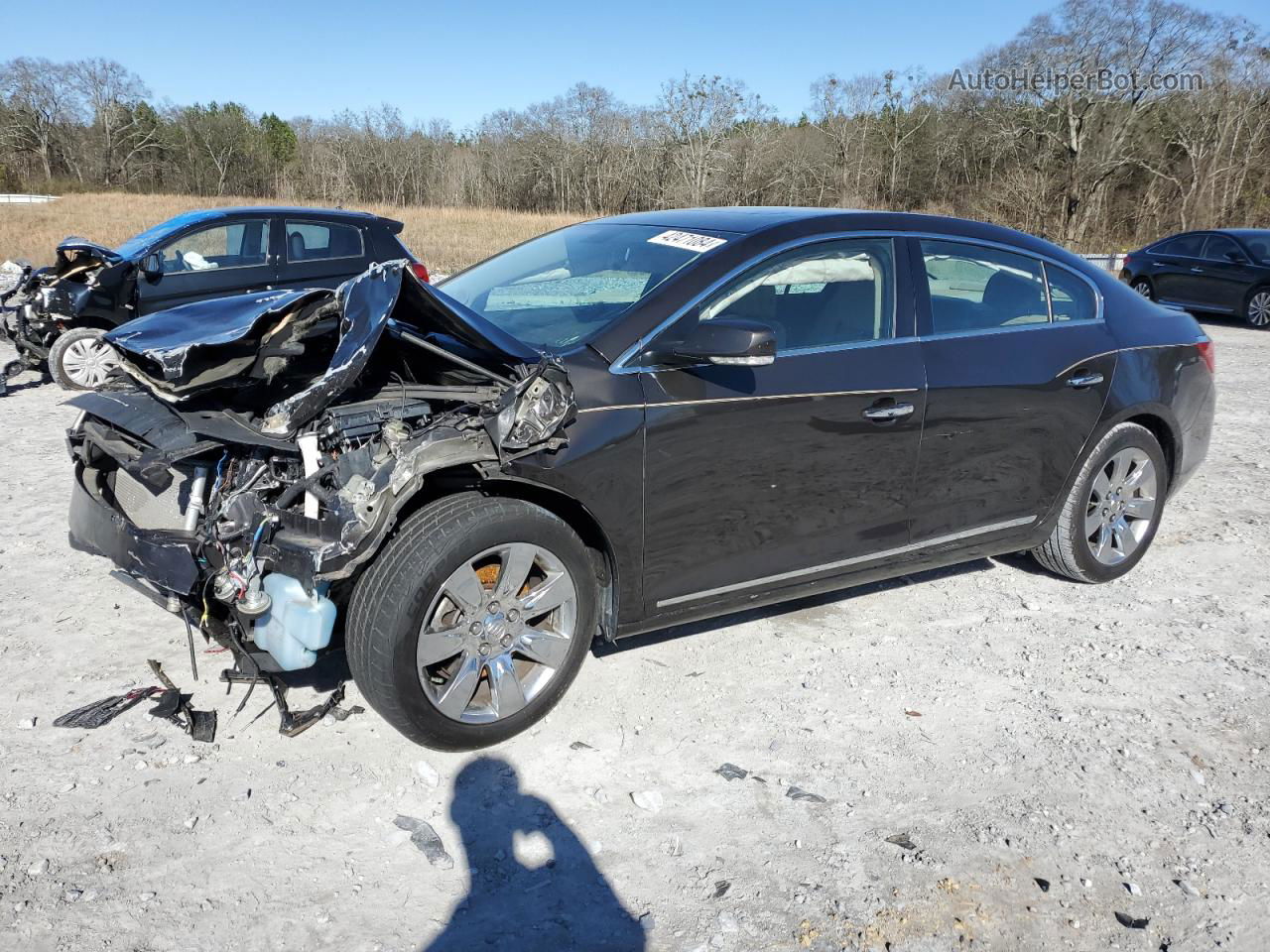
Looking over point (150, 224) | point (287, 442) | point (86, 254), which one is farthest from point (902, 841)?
point (150, 224)

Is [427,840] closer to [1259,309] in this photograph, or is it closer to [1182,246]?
[1259,309]

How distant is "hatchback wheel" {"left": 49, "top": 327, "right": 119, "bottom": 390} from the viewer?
9.18 m

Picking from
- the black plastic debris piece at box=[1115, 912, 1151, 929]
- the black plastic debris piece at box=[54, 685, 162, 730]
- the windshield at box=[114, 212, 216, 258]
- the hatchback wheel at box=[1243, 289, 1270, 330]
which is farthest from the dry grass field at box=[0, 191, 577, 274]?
the black plastic debris piece at box=[1115, 912, 1151, 929]

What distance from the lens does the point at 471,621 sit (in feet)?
10.4

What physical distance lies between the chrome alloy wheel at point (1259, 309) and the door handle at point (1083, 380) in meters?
13.4

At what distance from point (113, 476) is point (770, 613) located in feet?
9.37

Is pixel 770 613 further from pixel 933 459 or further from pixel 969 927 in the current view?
pixel 969 927

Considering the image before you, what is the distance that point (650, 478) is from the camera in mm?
3379

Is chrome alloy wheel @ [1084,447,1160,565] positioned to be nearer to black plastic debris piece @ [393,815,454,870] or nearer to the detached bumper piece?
black plastic debris piece @ [393,815,454,870]

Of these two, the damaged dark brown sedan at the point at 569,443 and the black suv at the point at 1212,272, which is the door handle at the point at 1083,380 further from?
the black suv at the point at 1212,272

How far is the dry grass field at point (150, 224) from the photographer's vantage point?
23.0 metres

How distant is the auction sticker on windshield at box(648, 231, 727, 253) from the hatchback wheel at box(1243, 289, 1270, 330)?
49.1 feet

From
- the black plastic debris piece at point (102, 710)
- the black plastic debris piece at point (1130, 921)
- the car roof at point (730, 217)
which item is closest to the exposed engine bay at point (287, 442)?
the black plastic debris piece at point (102, 710)

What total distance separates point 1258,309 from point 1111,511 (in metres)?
13.2
